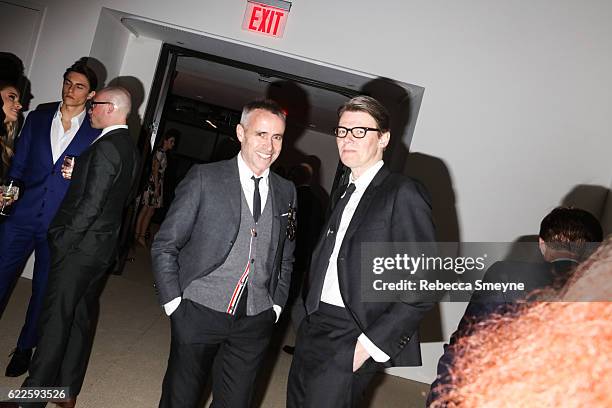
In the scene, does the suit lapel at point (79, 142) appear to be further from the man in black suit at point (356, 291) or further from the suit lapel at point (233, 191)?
the man in black suit at point (356, 291)

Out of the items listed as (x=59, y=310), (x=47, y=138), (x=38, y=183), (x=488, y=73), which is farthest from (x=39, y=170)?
(x=488, y=73)

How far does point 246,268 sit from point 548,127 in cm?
333

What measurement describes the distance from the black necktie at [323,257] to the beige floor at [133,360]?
1.52m

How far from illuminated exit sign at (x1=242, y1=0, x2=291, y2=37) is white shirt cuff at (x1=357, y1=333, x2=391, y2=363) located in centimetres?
332

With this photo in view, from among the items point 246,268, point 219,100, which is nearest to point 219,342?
point 246,268

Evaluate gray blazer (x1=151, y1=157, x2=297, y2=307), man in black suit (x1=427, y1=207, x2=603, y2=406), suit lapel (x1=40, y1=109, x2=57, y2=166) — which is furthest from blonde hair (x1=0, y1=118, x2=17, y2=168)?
man in black suit (x1=427, y1=207, x2=603, y2=406)

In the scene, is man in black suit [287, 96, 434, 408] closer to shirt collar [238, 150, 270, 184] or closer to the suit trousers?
shirt collar [238, 150, 270, 184]

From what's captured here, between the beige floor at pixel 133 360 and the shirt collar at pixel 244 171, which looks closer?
the shirt collar at pixel 244 171

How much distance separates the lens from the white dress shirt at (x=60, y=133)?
3.00 meters

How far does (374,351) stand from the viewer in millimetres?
1756

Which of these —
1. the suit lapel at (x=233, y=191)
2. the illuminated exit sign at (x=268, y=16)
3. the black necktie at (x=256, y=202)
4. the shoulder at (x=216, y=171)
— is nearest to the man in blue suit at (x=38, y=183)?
the shoulder at (x=216, y=171)

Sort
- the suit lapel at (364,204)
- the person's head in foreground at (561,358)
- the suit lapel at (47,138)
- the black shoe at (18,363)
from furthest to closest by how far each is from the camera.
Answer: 1. the suit lapel at (47,138)
2. the black shoe at (18,363)
3. the suit lapel at (364,204)
4. the person's head in foreground at (561,358)

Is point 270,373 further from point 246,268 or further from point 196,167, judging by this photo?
point 196,167

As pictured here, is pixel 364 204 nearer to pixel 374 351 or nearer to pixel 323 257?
pixel 323 257
